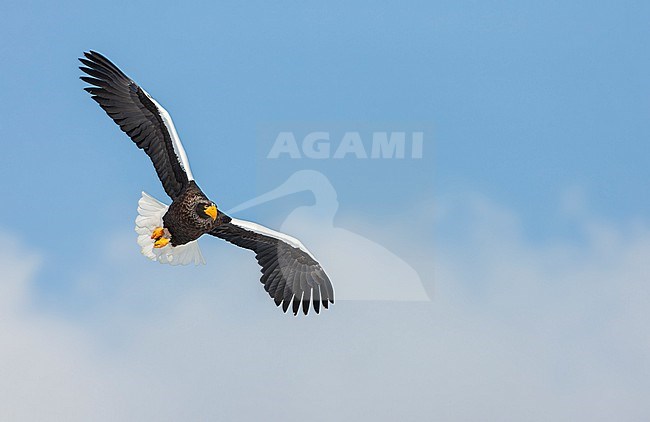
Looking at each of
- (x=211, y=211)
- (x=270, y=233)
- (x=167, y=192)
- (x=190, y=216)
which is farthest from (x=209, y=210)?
(x=270, y=233)

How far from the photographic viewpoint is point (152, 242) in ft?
45.4

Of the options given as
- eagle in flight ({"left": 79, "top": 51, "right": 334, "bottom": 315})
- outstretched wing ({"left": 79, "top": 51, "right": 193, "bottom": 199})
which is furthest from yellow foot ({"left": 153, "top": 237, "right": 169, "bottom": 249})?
outstretched wing ({"left": 79, "top": 51, "right": 193, "bottom": 199})

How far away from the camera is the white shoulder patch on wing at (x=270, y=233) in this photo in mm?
13695

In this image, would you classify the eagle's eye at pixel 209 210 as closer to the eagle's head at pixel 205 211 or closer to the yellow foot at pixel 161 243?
the eagle's head at pixel 205 211

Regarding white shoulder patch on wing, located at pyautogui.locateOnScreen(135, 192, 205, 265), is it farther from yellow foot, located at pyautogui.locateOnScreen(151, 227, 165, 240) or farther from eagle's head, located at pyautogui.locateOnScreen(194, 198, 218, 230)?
eagle's head, located at pyautogui.locateOnScreen(194, 198, 218, 230)

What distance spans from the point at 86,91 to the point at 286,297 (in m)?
2.86

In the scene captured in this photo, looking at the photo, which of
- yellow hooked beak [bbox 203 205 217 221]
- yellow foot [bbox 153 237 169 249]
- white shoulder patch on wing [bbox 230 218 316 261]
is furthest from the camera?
white shoulder patch on wing [bbox 230 218 316 261]

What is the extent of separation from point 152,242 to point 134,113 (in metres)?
1.29

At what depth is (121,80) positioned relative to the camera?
13.5 meters

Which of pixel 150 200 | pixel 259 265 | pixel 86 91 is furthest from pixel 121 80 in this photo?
pixel 259 265

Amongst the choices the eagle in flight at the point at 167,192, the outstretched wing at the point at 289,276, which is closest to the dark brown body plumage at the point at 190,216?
the eagle in flight at the point at 167,192

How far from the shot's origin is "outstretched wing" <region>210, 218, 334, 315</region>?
14.2 m

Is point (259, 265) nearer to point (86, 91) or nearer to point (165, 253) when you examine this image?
point (165, 253)

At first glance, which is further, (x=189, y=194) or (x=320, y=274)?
(x=320, y=274)
